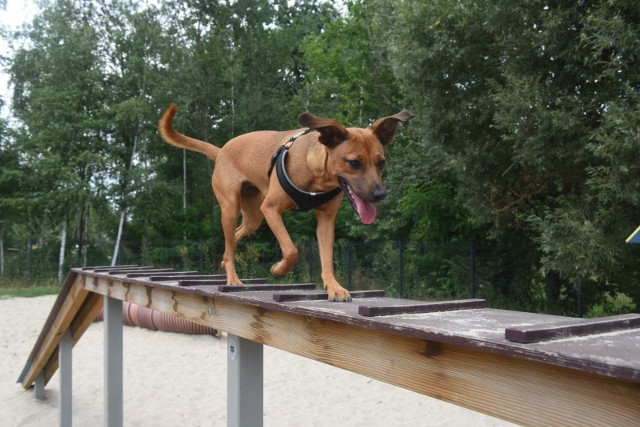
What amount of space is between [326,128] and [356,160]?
0.20m

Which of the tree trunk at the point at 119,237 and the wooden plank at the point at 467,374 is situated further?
the tree trunk at the point at 119,237

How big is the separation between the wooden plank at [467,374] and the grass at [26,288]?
15.5 metres

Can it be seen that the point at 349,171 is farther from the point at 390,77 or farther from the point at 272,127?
the point at 272,127

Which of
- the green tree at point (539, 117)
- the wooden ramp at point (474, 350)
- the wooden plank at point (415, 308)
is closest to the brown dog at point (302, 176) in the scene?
the wooden ramp at point (474, 350)

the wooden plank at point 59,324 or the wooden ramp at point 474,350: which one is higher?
the wooden ramp at point 474,350

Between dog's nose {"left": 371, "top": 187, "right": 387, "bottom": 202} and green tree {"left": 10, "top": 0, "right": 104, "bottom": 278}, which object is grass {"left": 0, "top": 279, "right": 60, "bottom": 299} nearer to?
green tree {"left": 10, "top": 0, "right": 104, "bottom": 278}

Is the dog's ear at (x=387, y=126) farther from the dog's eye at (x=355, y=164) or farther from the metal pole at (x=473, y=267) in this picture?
the metal pole at (x=473, y=267)

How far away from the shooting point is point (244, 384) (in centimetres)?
267

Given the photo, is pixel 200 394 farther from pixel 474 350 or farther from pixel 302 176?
pixel 474 350

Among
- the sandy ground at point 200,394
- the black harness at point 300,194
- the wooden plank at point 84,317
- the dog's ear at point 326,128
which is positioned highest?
the dog's ear at point 326,128

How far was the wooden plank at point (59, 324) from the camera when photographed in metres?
5.88

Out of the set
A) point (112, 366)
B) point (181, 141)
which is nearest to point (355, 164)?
point (181, 141)

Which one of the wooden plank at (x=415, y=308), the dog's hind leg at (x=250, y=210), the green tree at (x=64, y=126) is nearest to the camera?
the wooden plank at (x=415, y=308)

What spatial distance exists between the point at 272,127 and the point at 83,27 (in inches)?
334
